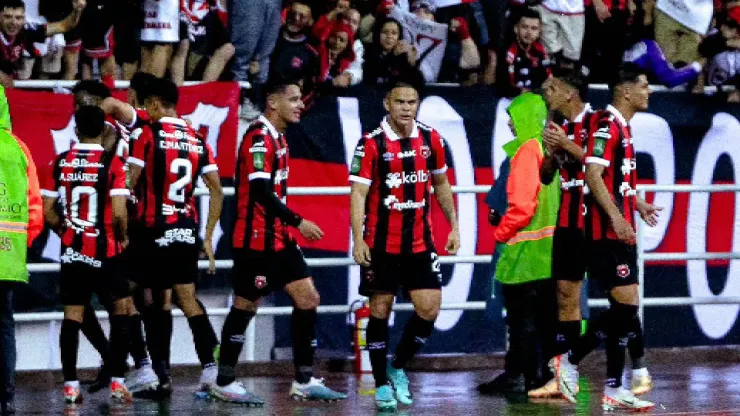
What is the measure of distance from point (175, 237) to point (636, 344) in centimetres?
343

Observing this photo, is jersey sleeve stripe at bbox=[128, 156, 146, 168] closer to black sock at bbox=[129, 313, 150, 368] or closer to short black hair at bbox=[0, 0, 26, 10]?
black sock at bbox=[129, 313, 150, 368]

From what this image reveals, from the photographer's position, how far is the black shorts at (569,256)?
39.1 feet

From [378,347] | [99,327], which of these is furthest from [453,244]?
[99,327]

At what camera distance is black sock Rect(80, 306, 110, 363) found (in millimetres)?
12422

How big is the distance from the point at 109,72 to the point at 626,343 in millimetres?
5458

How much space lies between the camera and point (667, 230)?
16047 mm

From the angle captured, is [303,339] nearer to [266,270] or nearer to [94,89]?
[266,270]

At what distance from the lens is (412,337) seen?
467 inches

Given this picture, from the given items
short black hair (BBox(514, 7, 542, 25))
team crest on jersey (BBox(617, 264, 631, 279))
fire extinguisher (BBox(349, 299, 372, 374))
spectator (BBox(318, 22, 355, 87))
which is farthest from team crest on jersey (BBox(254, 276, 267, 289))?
short black hair (BBox(514, 7, 542, 25))

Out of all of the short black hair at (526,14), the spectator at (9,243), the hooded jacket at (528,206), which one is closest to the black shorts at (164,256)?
the spectator at (9,243)

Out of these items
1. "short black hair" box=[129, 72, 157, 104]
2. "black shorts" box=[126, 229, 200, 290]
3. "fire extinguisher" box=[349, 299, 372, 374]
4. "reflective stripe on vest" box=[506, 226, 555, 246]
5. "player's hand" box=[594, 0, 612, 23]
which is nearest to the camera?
"black shorts" box=[126, 229, 200, 290]

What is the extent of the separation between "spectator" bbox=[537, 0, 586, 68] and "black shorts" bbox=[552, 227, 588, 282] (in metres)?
4.80

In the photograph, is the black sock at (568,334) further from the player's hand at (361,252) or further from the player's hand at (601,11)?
the player's hand at (601,11)

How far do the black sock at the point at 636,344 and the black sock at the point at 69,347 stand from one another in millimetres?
3979
